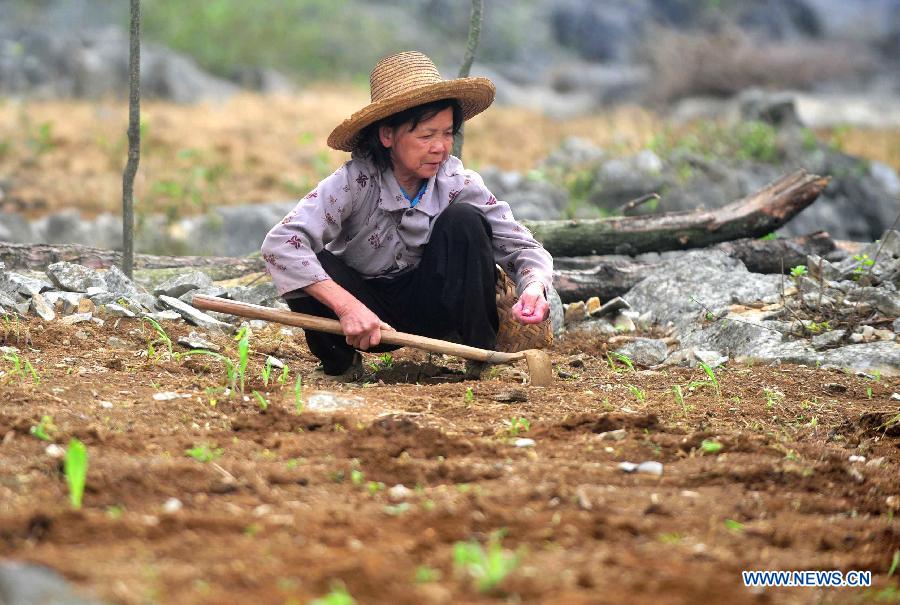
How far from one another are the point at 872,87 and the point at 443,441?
22.7m

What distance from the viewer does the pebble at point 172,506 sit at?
2.11 m

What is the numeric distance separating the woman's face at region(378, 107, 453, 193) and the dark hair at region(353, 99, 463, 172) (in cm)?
2

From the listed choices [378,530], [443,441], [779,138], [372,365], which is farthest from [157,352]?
[779,138]

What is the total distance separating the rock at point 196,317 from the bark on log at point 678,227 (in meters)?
1.78

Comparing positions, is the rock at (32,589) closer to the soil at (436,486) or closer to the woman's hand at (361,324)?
the soil at (436,486)

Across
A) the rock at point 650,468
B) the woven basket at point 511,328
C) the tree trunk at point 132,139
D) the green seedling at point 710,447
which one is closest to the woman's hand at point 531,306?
the woven basket at point 511,328

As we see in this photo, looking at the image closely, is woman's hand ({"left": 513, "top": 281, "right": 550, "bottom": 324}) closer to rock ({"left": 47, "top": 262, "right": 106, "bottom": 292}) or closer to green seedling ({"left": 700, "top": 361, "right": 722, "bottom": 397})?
green seedling ({"left": 700, "top": 361, "right": 722, "bottom": 397})

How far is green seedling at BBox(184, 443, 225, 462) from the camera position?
2506mm

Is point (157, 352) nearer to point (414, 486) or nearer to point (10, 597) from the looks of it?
point (414, 486)

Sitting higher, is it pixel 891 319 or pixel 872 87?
pixel 872 87

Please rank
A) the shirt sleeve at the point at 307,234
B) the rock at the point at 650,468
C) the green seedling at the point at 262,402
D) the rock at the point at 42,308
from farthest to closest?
the rock at the point at 42,308
the shirt sleeve at the point at 307,234
the green seedling at the point at 262,402
the rock at the point at 650,468

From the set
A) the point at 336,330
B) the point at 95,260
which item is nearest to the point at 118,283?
the point at 95,260

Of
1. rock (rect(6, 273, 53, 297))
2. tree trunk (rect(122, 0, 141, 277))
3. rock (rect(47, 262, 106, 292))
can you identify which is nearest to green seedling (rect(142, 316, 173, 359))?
rock (rect(47, 262, 106, 292))

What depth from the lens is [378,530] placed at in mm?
2039
